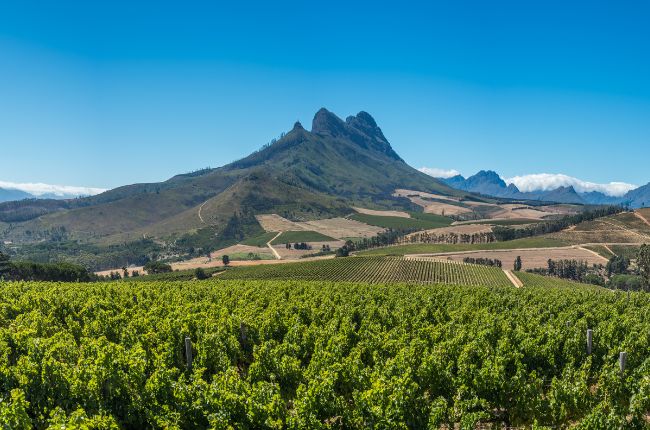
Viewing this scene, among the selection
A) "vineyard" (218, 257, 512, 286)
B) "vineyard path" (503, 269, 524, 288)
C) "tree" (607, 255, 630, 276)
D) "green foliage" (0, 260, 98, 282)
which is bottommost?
"tree" (607, 255, 630, 276)

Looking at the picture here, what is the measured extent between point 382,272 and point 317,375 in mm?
132193

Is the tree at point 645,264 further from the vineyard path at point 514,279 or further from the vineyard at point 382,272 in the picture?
the vineyard at point 382,272

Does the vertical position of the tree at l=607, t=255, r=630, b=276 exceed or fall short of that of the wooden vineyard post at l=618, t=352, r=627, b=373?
it falls short

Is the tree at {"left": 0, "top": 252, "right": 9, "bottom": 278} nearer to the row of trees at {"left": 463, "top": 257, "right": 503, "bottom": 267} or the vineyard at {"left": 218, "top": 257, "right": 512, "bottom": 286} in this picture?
the vineyard at {"left": 218, "top": 257, "right": 512, "bottom": 286}

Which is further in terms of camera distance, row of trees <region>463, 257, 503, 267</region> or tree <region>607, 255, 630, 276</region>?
row of trees <region>463, 257, 503, 267</region>

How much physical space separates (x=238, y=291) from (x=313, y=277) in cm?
8743

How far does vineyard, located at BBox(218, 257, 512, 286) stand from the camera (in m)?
141

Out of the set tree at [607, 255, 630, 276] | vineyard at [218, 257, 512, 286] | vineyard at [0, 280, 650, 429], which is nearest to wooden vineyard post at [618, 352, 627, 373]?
vineyard at [0, 280, 650, 429]

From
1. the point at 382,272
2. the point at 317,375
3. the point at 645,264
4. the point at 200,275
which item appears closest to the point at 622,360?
the point at 317,375

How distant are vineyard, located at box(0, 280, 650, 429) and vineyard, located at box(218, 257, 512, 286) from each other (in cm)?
10073

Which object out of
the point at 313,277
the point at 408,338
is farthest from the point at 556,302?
the point at 313,277

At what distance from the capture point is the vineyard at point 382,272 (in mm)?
140625

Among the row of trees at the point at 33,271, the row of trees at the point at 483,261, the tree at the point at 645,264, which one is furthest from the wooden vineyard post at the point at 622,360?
the row of trees at the point at 483,261

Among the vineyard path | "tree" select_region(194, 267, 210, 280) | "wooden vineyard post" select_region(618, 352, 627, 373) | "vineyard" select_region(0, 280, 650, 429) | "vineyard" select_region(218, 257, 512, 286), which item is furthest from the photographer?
"tree" select_region(194, 267, 210, 280)
